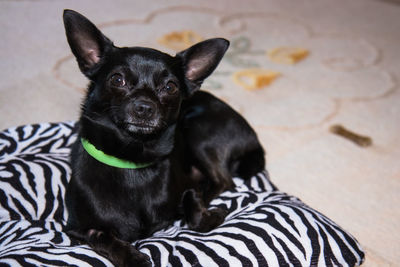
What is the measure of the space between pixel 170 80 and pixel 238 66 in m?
1.80

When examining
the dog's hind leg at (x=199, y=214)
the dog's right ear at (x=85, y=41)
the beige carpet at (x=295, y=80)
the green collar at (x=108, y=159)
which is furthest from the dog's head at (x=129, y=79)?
the beige carpet at (x=295, y=80)

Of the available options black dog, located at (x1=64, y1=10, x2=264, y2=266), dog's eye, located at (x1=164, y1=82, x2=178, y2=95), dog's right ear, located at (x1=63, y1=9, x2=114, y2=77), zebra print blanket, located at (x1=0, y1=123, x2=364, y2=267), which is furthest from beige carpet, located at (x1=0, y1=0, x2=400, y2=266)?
dog's right ear, located at (x1=63, y1=9, x2=114, y2=77)

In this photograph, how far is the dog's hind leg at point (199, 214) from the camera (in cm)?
206

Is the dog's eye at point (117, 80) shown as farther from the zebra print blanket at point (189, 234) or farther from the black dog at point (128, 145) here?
the zebra print blanket at point (189, 234)

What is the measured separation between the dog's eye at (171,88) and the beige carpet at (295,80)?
93 cm

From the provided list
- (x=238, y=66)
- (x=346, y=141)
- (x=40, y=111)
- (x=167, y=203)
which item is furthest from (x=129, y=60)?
(x=238, y=66)

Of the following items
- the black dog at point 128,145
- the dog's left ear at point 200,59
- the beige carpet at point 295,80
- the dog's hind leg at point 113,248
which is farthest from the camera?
the beige carpet at point 295,80

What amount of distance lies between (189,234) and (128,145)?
1.39 ft

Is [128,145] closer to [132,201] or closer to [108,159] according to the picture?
[108,159]

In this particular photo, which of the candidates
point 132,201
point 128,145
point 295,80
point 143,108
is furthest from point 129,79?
point 295,80

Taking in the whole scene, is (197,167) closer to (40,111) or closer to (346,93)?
(40,111)

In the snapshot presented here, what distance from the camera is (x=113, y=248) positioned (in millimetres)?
1805

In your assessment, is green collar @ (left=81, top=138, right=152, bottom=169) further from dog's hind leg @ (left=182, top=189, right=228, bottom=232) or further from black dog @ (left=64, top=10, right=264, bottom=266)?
dog's hind leg @ (left=182, top=189, right=228, bottom=232)

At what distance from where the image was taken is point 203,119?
2439 mm
